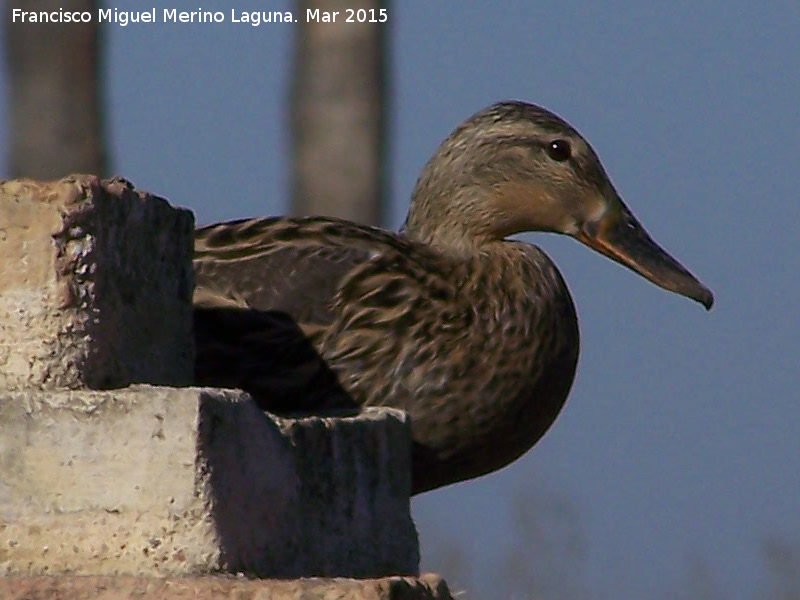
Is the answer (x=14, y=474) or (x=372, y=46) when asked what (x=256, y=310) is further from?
(x=372, y=46)

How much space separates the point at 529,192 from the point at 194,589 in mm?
2760

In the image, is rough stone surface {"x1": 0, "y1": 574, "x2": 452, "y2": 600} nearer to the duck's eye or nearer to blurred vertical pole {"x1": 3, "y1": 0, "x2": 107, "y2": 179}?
the duck's eye

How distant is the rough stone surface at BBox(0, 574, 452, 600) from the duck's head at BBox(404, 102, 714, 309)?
8.35 ft

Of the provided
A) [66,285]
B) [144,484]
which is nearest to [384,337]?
[66,285]

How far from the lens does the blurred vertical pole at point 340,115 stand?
7000 mm

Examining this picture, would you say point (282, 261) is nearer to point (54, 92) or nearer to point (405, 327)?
point (405, 327)

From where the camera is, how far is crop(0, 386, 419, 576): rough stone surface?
8.11ft

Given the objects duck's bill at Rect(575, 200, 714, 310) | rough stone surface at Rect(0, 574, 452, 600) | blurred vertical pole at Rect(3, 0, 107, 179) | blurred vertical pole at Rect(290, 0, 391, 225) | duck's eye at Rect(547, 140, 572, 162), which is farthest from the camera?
blurred vertical pole at Rect(290, 0, 391, 225)

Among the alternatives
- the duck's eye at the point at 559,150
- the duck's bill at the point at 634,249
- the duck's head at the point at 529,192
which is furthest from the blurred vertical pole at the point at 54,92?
the duck's bill at the point at 634,249

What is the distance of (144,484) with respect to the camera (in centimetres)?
248

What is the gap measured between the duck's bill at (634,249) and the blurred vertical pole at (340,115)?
204 cm

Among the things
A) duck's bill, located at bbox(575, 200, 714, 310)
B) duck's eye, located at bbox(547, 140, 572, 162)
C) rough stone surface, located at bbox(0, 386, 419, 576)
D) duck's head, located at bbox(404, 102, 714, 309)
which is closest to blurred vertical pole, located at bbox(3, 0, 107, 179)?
duck's head, located at bbox(404, 102, 714, 309)

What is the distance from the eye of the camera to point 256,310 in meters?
4.09

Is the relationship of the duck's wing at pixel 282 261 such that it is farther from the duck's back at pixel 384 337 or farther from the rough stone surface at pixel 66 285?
the rough stone surface at pixel 66 285
